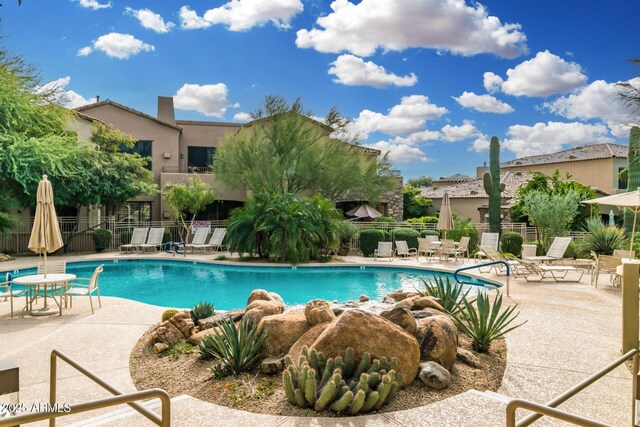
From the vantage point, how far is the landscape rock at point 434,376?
4680mm

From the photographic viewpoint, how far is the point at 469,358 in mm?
5371

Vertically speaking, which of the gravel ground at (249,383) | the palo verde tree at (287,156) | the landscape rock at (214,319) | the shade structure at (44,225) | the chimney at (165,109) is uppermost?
the chimney at (165,109)

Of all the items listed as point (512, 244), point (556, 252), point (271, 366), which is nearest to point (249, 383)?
point (271, 366)

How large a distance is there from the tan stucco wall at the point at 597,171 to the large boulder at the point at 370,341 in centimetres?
3573

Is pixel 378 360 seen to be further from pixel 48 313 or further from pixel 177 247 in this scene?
pixel 177 247

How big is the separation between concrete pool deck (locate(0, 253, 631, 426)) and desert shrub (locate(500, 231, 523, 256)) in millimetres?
8611

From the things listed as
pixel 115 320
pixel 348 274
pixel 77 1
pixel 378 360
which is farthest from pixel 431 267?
pixel 77 1

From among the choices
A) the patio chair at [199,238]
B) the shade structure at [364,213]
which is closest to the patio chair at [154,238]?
the patio chair at [199,238]

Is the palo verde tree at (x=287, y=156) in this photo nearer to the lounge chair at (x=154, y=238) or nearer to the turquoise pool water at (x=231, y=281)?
the lounge chair at (x=154, y=238)

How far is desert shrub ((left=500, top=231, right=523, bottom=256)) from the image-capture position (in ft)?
61.6

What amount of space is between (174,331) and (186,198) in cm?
1782

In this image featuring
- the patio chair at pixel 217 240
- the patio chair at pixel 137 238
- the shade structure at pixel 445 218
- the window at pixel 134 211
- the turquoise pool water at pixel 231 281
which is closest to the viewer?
the turquoise pool water at pixel 231 281

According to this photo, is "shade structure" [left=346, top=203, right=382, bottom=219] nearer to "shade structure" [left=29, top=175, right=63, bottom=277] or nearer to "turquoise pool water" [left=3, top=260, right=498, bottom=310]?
"turquoise pool water" [left=3, top=260, right=498, bottom=310]

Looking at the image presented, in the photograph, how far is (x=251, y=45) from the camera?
52.3 feet
